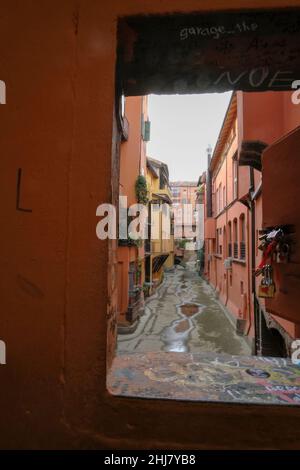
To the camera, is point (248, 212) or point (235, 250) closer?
point (248, 212)

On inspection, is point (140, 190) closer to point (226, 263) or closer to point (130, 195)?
point (130, 195)

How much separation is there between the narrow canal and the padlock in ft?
17.9

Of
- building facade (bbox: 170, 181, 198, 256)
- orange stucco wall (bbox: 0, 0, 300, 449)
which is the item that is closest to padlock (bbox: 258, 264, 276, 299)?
orange stucco wall (bbox: 0, 0, 300, 449)

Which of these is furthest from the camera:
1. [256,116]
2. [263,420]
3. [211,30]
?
[256,116]

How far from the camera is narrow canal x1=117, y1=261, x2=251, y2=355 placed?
10297 millimetres

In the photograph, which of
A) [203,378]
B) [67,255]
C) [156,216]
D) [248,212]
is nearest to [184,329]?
[248,212]

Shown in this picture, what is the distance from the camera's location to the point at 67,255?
1435 mm

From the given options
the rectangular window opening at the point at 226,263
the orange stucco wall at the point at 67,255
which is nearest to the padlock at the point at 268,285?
the rectangular window opening at the point at 226,263

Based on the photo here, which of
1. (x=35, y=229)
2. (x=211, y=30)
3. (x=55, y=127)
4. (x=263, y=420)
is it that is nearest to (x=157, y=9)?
(x=211, y=30)

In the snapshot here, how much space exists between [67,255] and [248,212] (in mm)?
9821

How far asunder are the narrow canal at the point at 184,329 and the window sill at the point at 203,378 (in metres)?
5.54

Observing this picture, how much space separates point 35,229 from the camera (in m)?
1.46

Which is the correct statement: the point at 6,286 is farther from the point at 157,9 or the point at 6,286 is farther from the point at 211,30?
the point at 211,30

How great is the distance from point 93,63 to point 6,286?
1252 mm
